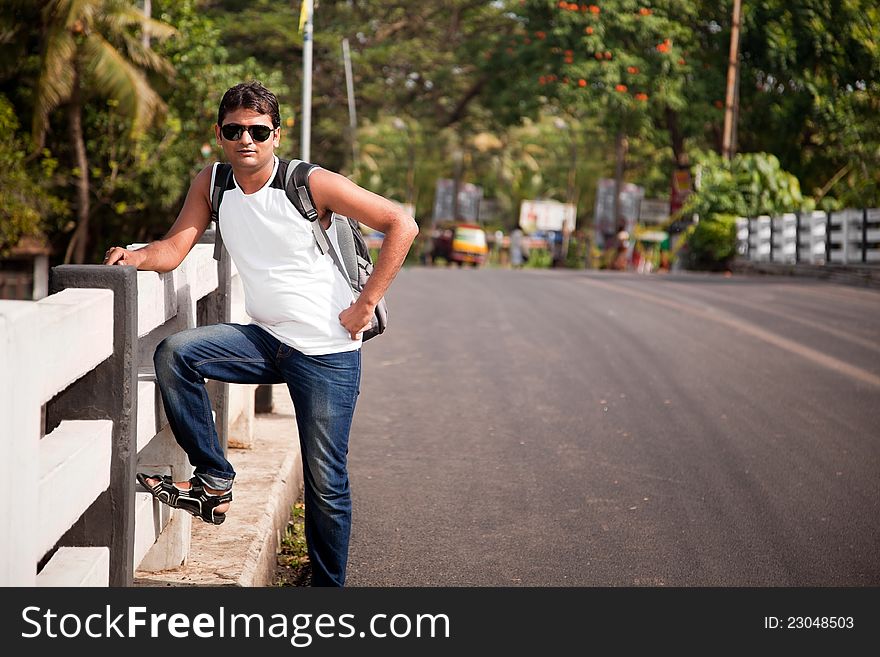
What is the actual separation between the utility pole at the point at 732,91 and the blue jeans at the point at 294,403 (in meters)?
33.6

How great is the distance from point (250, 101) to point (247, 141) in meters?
0.14

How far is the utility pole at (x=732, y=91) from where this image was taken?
37.0m

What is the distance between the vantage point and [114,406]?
363cm

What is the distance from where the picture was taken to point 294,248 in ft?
14.4

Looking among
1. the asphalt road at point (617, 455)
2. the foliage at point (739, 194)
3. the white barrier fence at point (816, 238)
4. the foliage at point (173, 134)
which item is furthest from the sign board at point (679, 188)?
the asphalt road at point (617, 455)

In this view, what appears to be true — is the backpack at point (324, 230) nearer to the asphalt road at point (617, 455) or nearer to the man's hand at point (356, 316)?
the man's hand at point (356, 316)

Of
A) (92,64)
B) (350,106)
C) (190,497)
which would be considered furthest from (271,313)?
(350,106)

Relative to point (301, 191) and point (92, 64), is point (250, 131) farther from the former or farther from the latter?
point (92, 64)

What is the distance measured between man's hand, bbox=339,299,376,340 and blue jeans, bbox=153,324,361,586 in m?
0.12

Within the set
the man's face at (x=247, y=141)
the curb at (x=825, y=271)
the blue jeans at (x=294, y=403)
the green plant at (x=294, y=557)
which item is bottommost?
the green plant at (x=294, y=557)

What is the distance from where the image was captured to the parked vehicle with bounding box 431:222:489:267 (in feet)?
172
